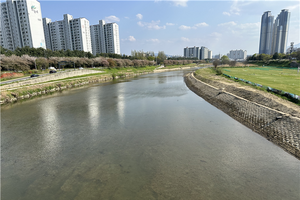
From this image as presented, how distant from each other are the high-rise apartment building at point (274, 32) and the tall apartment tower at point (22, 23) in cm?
15910

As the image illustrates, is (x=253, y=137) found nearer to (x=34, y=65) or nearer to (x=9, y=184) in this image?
(x=9, y=184)

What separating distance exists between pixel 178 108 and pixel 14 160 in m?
13.0

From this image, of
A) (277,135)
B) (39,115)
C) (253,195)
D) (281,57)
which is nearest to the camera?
(253,195)

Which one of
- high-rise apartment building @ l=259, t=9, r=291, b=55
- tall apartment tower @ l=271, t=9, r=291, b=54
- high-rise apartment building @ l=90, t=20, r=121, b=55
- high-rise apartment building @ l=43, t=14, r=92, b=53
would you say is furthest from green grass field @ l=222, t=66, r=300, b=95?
high-rise apartment building @ l=259, t=9, r=291, b=55

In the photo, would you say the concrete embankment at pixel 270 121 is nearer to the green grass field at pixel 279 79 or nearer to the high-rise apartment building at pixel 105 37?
the green grass field at pixel 279 79

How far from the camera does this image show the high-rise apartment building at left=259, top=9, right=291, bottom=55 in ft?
422

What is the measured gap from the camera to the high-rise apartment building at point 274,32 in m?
128

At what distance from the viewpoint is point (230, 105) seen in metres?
16.4

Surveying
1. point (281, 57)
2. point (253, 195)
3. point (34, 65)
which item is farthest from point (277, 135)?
point (281, 57)

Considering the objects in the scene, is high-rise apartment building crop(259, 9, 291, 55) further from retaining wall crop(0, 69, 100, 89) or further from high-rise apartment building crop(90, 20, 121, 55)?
retaining wall crop(0, 69, 100, 89)

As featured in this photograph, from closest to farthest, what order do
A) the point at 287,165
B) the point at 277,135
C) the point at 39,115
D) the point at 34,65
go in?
the point at 287,165, the point at 277,135, the point at 39,115, the point at 34,65

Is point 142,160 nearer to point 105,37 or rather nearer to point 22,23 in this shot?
point 22,23

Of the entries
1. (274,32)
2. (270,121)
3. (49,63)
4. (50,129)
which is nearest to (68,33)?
(49,63)

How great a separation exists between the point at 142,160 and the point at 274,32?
175m
